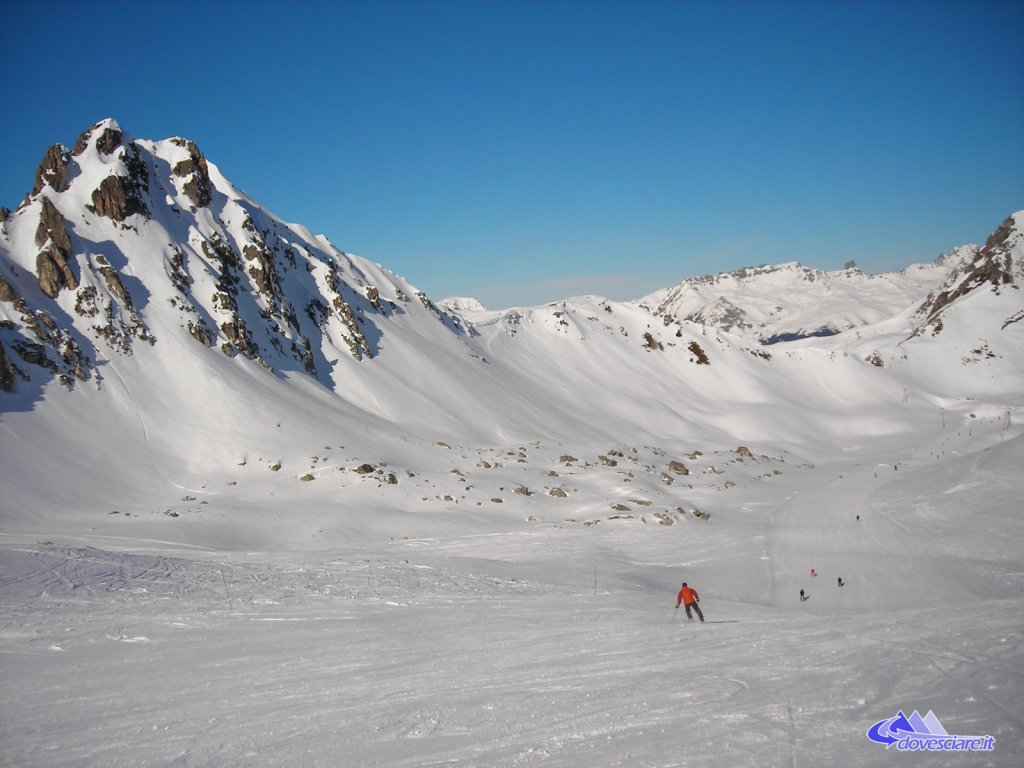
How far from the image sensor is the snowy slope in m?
10.8

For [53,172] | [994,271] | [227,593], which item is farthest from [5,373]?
[994,271]

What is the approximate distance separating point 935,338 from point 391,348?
542ft

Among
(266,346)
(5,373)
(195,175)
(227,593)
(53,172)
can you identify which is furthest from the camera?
(195,175)

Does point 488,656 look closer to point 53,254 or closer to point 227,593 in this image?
point 227,593

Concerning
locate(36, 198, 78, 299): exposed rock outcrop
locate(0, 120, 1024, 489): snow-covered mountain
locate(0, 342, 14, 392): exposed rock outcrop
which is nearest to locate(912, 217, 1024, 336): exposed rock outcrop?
locate(0, 120, 1024, 489): snow-covered mountain

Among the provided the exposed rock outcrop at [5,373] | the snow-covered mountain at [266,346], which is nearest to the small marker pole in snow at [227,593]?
the snow-covered mountain at [266,346]

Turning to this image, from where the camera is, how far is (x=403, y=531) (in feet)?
128

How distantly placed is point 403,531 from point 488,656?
2540 cm

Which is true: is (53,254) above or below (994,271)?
below

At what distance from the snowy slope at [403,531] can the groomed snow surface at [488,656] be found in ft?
0.37

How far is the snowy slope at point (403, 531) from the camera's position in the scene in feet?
35.3

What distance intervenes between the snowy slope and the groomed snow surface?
112 millimetres

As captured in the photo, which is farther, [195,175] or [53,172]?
[195,175]

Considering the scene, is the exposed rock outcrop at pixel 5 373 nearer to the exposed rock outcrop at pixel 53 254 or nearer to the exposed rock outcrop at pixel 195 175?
the exposed rock outcrop at pixel 53 254
